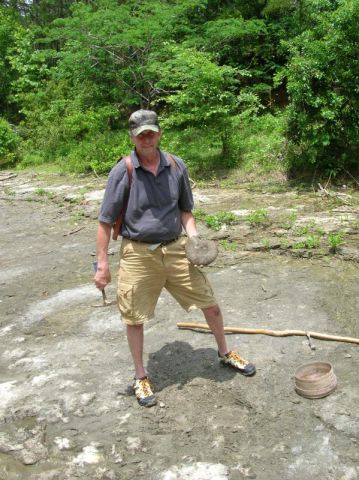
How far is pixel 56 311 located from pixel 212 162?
6.73 metres

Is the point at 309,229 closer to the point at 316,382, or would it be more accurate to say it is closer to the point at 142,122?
the point at 316,382

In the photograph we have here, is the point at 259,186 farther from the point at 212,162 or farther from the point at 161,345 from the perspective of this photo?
the point at 161,345

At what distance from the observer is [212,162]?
11.0 meters

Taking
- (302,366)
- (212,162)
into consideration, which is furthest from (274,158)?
(302,366)

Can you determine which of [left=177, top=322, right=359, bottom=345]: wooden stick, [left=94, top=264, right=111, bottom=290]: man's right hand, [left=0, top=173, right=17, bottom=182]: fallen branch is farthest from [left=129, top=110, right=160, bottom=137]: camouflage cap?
[left=0, top=173, right=17, bottom=182]: fallen branch

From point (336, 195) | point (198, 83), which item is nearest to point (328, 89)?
point (336, 195)

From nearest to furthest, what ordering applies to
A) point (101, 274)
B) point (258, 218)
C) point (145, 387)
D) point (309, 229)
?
point (101, 274), point (145, 387), point (309, 229), point (258, 218)

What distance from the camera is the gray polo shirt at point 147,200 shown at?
3088mm

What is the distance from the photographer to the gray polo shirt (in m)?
3.09

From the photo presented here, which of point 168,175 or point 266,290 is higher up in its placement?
point 168,175

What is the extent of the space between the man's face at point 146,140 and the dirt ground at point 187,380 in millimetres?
1726

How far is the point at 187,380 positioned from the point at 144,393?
1.29ft

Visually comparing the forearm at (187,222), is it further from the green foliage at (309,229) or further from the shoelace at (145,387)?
the green foliage at (309,229)

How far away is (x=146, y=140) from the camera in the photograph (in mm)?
3082
